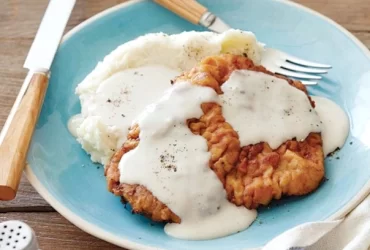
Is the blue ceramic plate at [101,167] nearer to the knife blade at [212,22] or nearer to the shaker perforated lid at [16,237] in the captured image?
the knife blade at [212,22]

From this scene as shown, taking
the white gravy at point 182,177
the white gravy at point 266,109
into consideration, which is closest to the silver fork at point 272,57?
the white gravy at point 266,109

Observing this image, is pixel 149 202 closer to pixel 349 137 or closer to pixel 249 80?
pixel 249 80

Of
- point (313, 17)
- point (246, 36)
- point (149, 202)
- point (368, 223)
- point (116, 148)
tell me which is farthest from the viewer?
point (313, 17)

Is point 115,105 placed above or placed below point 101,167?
above

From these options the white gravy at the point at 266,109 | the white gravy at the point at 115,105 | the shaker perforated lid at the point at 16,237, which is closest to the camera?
the shaker perforated lid at the point at 16,237

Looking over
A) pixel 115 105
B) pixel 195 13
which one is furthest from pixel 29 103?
pixel 195 13

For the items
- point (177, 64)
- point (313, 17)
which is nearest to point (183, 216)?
point (177, 64)

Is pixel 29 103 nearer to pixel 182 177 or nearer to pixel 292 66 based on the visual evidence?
pixel 182 177
